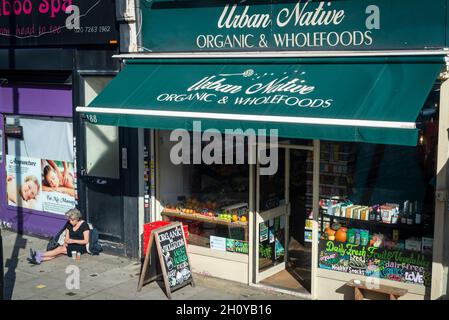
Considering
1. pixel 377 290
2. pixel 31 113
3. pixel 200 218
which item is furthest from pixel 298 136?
pixel 31 113

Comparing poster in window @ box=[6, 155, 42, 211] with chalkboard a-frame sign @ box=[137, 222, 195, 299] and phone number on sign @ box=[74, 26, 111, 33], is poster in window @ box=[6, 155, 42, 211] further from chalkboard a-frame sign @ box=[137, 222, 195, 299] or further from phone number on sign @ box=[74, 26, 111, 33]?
chalkboard a-frame sign @ box=[137, 222, 195, 299]

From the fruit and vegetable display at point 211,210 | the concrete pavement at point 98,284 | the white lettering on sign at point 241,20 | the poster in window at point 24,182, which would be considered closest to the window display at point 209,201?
the fruit and vegetable display at point 211,210

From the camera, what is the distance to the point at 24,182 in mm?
12531

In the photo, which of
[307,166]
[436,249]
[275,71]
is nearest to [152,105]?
[275,71]

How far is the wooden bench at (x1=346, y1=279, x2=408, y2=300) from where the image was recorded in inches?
315

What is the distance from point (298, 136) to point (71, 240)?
4.93m

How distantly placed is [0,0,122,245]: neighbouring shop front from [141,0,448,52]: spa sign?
3.65 ft

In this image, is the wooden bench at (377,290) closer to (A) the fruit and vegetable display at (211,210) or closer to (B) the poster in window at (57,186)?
(A) the fruit and vegetable display at (211,210)

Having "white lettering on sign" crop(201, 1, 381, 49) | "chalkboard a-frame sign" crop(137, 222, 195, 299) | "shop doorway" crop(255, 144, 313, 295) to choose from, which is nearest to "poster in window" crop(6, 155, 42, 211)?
"chalkboard a-frame sign" crop(137, 222, 195, 299)

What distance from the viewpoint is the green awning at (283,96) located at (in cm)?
722

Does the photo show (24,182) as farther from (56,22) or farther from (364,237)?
(364,237)

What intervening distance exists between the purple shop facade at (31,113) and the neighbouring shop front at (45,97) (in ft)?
0.06

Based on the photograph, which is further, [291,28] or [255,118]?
[291,28]

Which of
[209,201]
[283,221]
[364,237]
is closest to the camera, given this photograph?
[364,237]
